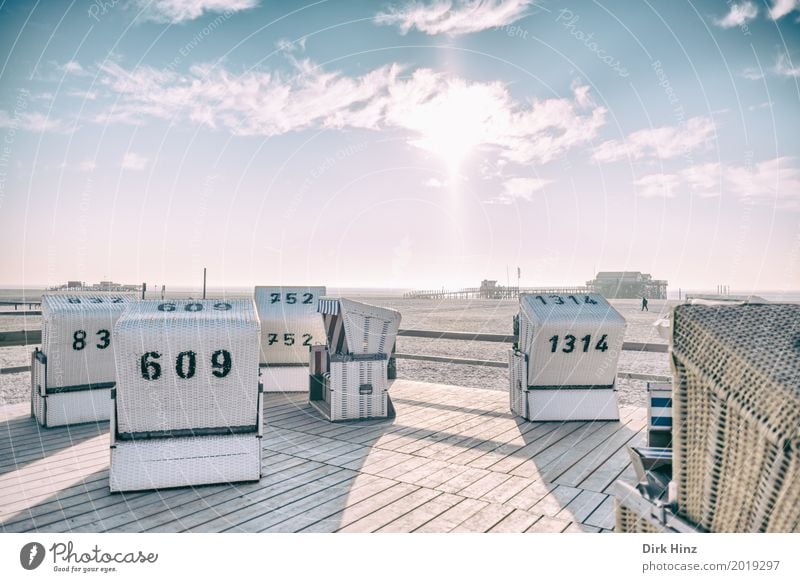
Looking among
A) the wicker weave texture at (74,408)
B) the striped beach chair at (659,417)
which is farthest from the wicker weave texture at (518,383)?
the wicker weave texture at (74,408)

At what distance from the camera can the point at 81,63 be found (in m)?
5.01

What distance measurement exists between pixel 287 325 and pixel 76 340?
3.33 m

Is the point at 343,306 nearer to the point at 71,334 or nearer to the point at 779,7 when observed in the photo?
the point at 71,334

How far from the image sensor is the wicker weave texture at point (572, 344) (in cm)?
662

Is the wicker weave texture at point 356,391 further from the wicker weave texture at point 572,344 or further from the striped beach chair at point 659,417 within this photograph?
the striped beach chair at point 659,417

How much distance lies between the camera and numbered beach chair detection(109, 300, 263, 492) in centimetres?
428

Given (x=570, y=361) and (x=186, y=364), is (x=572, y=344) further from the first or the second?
(x=186, y=364)

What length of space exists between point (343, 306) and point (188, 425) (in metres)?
3.04

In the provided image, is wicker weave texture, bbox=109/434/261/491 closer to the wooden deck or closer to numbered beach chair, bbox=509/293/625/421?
the wooden deck

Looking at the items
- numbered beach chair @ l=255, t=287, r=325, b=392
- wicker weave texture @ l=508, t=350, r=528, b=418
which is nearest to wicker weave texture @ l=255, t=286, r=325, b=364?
numbered beach chair @ l=255, t=287, r=325, b=392

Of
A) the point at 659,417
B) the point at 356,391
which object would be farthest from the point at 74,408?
the point at 659,417

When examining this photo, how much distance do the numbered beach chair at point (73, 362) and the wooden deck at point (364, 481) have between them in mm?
286

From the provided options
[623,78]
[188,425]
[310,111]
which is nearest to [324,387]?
[188,425]

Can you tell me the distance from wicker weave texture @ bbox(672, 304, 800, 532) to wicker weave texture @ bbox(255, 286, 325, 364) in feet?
24.8
